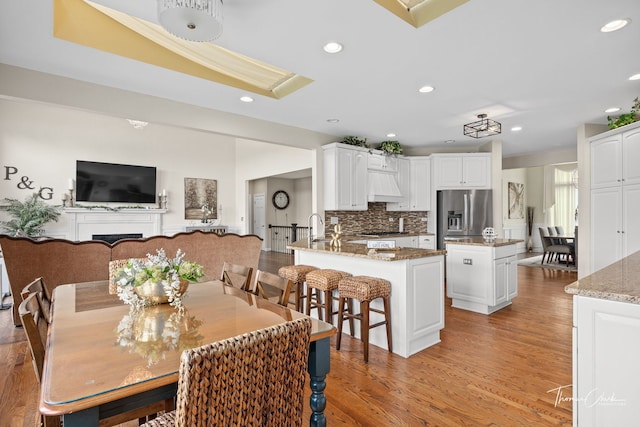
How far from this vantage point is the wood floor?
1.94m

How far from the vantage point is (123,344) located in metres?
1.17

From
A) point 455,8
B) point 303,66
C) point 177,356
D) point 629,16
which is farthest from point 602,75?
point 177,356

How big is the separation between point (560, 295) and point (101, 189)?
29.1 ft

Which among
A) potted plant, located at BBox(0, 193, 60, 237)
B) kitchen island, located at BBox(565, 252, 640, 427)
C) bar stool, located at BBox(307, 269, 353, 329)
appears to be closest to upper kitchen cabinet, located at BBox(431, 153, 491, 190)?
bar stool, located at BBox(307, 269, 353, 329)

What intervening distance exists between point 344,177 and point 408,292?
296 centimetres

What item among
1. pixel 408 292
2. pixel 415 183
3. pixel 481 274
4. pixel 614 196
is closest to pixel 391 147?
pixel 415 183

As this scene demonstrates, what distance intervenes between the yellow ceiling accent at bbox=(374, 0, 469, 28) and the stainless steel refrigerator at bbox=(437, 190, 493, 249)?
14.5ft

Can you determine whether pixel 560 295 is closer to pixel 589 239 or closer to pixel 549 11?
pixel 589 239

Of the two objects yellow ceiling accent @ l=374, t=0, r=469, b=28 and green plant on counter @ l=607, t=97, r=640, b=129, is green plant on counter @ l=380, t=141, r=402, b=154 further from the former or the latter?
yellow ceiling accent @ l=374, t=0, r=469, b=28

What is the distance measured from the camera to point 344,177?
5.45 m

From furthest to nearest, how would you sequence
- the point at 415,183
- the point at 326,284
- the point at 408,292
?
1. the point at 415,183
2. the point at 326,284
3. the point at 408,292

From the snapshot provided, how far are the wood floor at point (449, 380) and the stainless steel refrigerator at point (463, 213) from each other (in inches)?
105

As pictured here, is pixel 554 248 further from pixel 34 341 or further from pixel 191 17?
pixel 34 341

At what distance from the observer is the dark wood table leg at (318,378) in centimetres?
130
